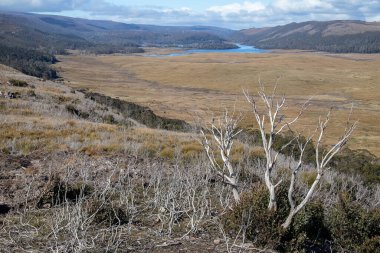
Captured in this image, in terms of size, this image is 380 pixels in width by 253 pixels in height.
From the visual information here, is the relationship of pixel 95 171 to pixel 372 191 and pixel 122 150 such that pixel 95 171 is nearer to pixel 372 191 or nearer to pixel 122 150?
pixel 122 150

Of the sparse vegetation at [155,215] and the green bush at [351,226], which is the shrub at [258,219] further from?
the green bush at [351,226]

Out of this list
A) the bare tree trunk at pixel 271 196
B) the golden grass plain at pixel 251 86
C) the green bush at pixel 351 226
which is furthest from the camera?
the golden grass plain at pixel 251 86

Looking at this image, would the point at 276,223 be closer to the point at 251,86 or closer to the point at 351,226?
the point at 351,226

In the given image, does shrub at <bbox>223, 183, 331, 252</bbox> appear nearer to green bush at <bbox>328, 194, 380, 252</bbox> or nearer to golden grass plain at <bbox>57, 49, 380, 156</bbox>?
green bush at <bbox>328, 194, 380, 252</bbox>

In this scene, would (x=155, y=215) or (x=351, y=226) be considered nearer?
(x=351, y=226)

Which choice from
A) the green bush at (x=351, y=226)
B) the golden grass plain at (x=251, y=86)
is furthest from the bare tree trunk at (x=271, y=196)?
the golden grass plain at (x=251, y=86)

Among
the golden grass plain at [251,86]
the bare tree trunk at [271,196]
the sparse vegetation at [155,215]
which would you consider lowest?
the golden grass plain at [251,86]

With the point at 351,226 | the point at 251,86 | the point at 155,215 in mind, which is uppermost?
the point at 351,226

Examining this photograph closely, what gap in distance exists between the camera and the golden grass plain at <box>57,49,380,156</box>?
58.2 metres

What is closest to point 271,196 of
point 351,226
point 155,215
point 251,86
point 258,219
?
point 258,219

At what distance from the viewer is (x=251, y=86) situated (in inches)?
3922

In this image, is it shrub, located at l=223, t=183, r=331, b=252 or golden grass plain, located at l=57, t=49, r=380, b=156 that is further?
golden grass plain, located at l=57, t=49, r=380, b=156

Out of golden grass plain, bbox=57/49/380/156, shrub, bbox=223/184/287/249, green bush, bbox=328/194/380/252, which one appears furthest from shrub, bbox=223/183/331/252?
golden grass plain, bbox=57/49/380/156

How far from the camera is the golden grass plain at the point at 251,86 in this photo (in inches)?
2292
